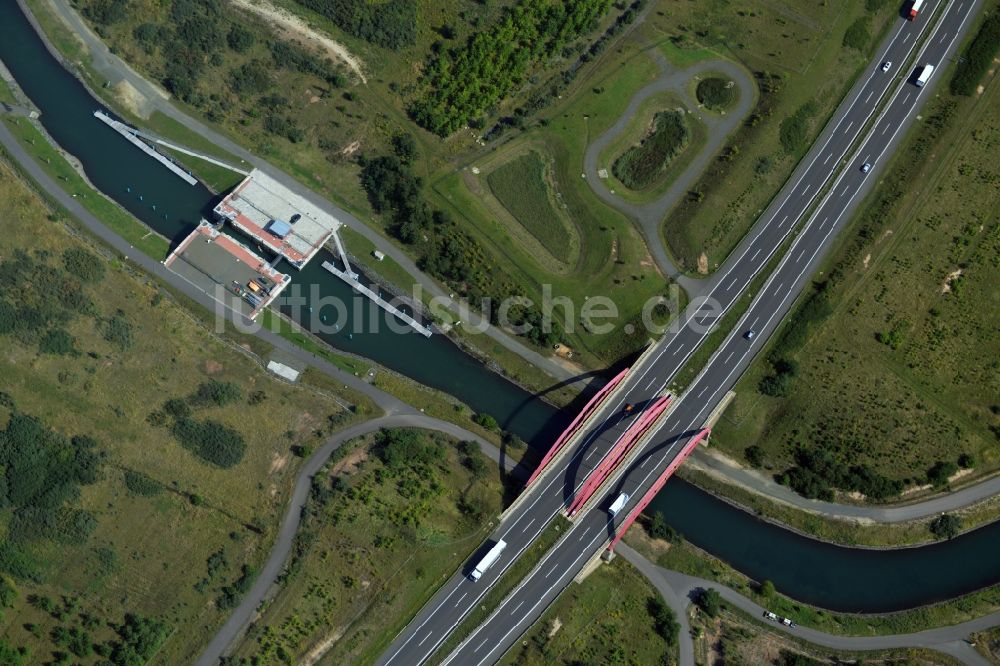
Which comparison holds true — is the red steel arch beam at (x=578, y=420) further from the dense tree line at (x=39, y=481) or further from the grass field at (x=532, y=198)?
the dense tree line at (x=39, y=481)

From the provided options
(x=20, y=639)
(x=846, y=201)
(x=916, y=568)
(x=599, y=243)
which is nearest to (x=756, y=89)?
(x=846, y=201)

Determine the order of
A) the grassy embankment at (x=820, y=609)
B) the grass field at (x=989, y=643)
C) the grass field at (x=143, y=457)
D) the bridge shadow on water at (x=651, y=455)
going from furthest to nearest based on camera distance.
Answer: the bridge shadow on water at (x=651, y=455) → the grassy embankment at (x=820, y=609) → the grass field at (x=989, y=643) → the grass field at (x=143, y=457)

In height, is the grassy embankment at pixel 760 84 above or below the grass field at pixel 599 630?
above

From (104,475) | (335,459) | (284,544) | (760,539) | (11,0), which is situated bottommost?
(104,475)

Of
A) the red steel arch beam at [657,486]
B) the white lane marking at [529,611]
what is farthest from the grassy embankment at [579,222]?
the white lane marking at [529,611]

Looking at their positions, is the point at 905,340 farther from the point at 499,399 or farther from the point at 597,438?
the point at 499,399

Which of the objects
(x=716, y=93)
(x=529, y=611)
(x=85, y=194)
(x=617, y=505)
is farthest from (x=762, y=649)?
(x=85, y=194)

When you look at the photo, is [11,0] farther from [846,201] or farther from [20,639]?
[846,201]

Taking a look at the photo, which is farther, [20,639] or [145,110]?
[145,110]
